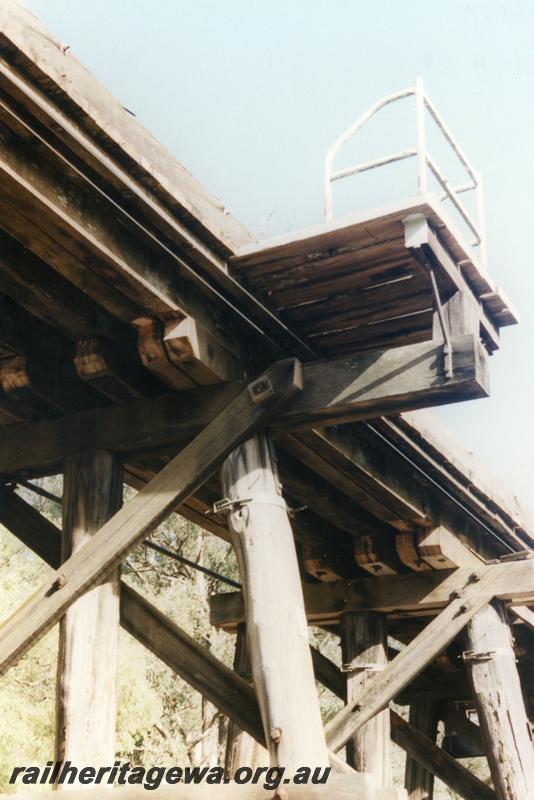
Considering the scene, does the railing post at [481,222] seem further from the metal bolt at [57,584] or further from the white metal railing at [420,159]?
the metal bolt at [57,584]

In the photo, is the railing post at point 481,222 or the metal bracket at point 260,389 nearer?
the metal bracket at point 260,389

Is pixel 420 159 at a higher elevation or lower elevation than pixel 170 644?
higher

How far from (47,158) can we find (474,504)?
3.49m

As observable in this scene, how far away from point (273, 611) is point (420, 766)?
17.2 ft

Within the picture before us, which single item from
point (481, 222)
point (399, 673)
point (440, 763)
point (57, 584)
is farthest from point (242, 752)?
point (481, 222)

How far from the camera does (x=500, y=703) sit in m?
5.55

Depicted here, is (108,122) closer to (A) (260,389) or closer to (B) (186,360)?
(B) (186,360)

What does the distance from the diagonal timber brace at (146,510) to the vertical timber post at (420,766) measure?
5.17m

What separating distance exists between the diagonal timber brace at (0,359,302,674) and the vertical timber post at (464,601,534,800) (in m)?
2.62

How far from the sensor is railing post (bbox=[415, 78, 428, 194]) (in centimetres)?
333

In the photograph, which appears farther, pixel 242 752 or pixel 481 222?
pixel 242 752

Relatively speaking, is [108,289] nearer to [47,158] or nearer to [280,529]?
[47,158]

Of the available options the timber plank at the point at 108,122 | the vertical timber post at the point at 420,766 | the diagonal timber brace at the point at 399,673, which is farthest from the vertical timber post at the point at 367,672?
the timber plank at the point at 108,122

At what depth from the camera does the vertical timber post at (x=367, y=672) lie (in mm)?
5641
